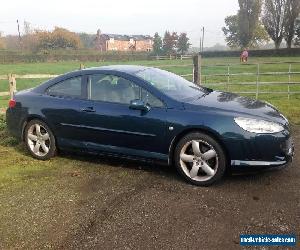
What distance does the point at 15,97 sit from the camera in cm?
638

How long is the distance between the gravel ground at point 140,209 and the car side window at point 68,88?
1.19 meters

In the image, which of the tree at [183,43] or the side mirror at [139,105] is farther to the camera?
the tree at [183,43]

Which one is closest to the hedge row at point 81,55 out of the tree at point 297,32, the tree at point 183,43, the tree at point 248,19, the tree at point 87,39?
the tree at point 248,19

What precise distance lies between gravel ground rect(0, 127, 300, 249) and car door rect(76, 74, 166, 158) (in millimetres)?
424

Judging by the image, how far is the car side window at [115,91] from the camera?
17.2 feet

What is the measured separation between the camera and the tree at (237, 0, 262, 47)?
64188 mm

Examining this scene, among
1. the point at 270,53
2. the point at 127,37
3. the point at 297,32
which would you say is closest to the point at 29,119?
the point at 270,53

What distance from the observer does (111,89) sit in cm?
554

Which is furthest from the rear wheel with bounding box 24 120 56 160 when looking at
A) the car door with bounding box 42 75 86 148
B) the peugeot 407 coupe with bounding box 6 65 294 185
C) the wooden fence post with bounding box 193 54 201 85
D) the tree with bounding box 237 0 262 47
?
the tree with bounding box 237 0 262 47

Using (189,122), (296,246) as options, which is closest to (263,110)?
(189,122)

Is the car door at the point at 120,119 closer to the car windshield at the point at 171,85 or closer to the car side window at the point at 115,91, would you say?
the car side window at the point at 115,91

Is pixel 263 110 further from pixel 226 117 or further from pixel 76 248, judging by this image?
pixel 76 248

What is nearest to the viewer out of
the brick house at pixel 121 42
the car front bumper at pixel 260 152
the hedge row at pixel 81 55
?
the car front bumper at pixel 260 152

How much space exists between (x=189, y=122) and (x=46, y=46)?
8068 centimetres
